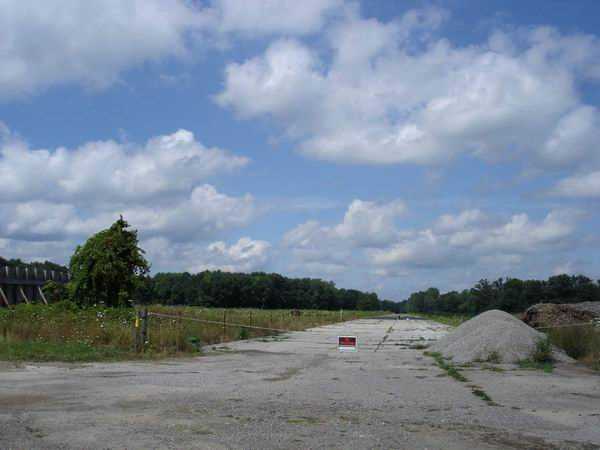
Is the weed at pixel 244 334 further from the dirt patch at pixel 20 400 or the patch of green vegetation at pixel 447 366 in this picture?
the dirt patch at pixel 20 400

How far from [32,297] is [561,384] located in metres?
30.7

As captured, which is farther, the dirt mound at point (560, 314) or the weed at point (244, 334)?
the weed at point (244, 334)

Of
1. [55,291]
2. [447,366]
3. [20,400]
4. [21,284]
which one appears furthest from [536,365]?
[21,284]

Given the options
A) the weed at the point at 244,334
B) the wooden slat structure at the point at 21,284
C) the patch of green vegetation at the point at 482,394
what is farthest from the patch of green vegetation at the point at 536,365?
the wooden slat structure at the point at 21,284

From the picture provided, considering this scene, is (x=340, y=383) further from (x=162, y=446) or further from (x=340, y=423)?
(x=162, y=446)

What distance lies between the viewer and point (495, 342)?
802 inches

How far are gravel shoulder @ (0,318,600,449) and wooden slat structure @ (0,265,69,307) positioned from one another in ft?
66.1

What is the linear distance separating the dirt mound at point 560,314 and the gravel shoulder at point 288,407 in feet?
30.4

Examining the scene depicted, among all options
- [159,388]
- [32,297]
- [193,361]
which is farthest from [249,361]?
[32,297]

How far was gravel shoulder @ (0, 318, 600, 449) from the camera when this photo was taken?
26.8ft

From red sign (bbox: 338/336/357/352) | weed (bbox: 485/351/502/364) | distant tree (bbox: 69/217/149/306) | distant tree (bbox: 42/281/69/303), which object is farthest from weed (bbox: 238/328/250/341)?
weed (bbox: 485/351/502/364)

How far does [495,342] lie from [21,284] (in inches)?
1035

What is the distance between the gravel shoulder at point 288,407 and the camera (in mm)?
8156

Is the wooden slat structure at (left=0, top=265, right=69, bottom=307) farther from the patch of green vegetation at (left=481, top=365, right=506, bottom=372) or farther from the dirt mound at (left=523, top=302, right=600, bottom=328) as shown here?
the dirt mound at (left=523, top=302, right=600, bottom=328)
